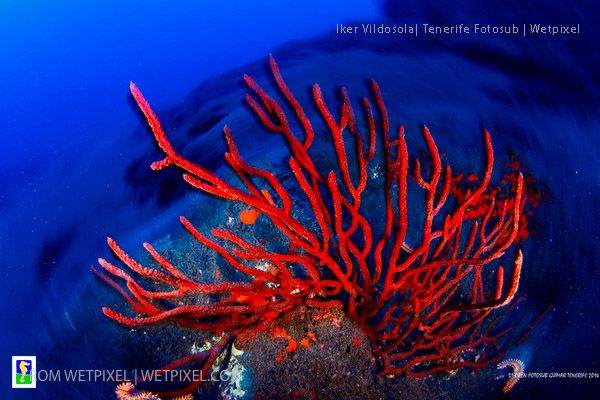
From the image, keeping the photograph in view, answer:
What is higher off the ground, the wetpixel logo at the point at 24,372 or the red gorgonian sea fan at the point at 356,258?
the red gorgonian sea fan at the point at 356,258

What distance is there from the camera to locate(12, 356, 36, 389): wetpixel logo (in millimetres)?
2166

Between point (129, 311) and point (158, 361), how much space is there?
40 centimetres

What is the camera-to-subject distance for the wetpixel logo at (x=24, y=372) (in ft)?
7.11

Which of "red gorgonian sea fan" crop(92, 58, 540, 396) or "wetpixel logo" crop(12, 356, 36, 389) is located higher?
"red gorgonian sea fan" crop(92, 58, 540, 396)

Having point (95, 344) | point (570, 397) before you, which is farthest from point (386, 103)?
point (570, 397)

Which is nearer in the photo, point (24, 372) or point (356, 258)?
point (24, 372)

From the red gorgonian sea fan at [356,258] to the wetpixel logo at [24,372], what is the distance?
27.1 inches

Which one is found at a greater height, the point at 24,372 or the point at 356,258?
the point at 356,258

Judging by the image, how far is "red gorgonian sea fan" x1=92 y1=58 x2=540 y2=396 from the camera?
5.27 ft

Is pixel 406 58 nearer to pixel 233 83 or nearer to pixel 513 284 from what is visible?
pixel 233 83

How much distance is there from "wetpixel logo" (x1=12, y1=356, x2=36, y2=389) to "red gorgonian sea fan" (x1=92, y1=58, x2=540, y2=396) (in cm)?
69

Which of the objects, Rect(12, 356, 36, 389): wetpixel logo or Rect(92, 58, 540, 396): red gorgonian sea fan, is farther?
Rect(12, 356, 36, 389): wetpixel logo

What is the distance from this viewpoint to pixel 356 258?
2543 millimetres

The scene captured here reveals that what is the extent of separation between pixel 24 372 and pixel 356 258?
231 centimetres
